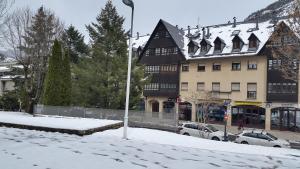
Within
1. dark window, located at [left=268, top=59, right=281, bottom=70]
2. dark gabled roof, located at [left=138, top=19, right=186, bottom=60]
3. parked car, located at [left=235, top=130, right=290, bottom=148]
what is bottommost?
parked car, located at [left=235, top=130, right=290, bottom=148]

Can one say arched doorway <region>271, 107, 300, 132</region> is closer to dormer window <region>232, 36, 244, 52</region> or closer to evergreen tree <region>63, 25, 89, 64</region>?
dormer window <region>232, 36, 244, 52</region>

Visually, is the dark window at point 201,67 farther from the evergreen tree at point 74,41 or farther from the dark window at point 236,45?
the evergreen tree at point 74,41

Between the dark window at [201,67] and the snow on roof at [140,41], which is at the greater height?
the snow on roof at [140,41]

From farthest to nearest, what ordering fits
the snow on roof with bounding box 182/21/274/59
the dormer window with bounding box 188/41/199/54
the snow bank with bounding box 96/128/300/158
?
the dormer window with bounding box 188/41/199/54 → the snow on roof with bounding box 182/21/274/59 → the snow bank with bounding box 96/128/300/158

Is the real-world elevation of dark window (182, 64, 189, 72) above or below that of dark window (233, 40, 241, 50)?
below

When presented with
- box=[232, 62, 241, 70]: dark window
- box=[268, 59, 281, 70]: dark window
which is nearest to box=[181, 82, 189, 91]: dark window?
box=[232, 62, 241, 70]: dark window

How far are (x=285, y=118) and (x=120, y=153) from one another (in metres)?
31.7

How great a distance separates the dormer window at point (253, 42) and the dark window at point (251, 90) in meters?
4.22

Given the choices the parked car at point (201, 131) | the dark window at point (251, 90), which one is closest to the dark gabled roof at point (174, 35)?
the dark window at point (251, 90)

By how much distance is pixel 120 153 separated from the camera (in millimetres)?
11695

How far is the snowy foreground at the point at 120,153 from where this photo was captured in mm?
9805

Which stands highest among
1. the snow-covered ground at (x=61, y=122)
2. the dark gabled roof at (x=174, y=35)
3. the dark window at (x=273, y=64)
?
the dark gabled roof at (x=174, y=35)

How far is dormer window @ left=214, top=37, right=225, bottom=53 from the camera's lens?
145 ft

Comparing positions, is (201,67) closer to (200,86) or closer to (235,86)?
(200,86)
